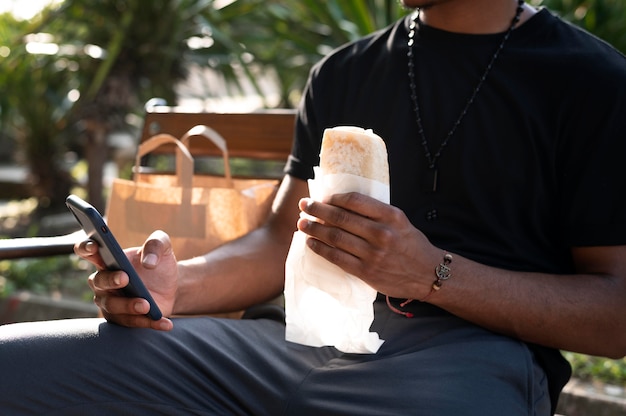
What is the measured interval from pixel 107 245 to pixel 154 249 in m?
0.20

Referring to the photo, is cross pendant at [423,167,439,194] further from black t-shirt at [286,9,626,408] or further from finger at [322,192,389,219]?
finger at [322,192,389,219]

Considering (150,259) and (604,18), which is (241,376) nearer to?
(150,259)

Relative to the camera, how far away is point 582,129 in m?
1.96

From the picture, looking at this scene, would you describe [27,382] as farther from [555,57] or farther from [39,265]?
[39,265]

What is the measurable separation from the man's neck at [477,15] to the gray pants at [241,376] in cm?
77

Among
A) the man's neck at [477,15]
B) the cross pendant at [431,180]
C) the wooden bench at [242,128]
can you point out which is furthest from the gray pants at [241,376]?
the wooden bench at [242,128]

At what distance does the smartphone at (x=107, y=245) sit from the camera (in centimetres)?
173

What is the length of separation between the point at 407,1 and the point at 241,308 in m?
0.87

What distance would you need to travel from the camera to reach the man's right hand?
1817 mm

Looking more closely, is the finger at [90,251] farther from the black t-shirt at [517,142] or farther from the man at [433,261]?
the black t-shirt at [517,142]

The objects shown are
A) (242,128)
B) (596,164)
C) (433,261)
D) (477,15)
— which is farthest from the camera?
(242,128)

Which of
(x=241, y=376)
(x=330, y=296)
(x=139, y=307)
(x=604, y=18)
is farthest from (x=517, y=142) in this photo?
(x=604, y=18)

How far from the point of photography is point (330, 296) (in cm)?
184

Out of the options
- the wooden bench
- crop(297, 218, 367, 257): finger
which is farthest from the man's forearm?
the wooden bench
